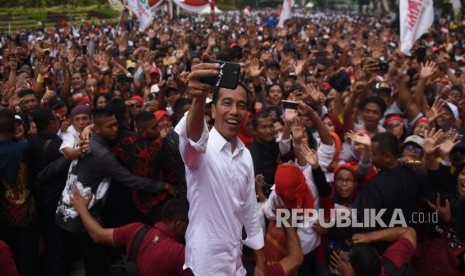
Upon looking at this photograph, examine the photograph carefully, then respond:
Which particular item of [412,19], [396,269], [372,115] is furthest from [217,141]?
[412,19]

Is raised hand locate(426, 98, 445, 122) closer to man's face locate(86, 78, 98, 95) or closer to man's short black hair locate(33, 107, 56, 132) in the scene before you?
man's short black hair locate(33, 107, 56, 132)

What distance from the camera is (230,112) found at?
2082 mm

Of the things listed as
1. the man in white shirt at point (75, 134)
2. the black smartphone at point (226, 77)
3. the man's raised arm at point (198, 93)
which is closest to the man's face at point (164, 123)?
the man in white shirt at point (75, 134)

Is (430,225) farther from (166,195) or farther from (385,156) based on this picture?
(166,195)

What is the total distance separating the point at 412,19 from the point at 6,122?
264 inches

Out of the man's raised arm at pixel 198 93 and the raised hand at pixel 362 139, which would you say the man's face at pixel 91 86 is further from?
the man's raised arm at pixel 198 93

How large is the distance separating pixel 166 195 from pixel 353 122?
7.49 feet

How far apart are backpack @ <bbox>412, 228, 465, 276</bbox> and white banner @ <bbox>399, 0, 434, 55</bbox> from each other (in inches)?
212

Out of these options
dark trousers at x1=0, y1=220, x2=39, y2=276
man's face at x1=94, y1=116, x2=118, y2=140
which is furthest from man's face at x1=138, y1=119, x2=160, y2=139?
dark trousers at x1=0, y1=220, x2=39, y2=276

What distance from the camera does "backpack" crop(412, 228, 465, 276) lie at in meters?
3.29

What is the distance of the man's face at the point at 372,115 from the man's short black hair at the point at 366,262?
6.97 feet

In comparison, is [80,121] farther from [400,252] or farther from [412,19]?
[412,19]

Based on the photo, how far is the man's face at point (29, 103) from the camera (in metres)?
5.10

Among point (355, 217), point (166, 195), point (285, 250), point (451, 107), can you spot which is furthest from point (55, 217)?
point (451, 107)
